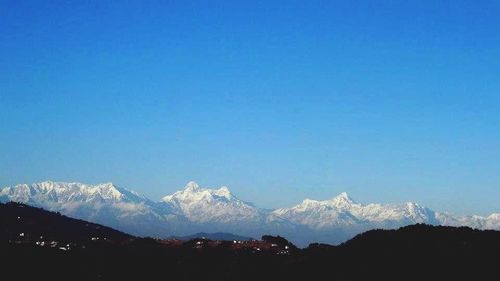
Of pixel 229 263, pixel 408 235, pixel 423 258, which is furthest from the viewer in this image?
pixel 229 263

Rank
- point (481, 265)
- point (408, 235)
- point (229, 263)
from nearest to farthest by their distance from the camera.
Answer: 1. point (481, 265)
2. point (408, 235)
3. point (229, 263)

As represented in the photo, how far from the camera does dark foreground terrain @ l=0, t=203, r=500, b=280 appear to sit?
4365 inches

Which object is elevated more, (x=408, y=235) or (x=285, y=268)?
(x=408, y=235)

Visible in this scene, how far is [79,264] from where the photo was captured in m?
149

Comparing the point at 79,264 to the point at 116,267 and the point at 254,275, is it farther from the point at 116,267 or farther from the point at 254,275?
the point at 254,275

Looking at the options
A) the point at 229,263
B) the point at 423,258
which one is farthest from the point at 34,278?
the point at 423,258

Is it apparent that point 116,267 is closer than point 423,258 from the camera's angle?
No

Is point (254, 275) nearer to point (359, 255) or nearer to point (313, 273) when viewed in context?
point (313, 273)

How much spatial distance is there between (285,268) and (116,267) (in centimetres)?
4090

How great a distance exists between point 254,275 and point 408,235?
36.3 m

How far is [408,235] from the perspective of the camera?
459ft

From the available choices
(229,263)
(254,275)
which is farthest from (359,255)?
(229,263)

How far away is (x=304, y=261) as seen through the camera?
13738cm

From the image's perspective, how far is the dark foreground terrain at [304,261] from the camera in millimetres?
110875
